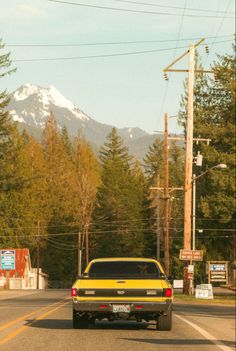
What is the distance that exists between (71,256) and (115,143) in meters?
23.6

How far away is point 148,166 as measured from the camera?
15825 centimetres

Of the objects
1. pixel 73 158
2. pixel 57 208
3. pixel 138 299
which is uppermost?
pixel 73 158

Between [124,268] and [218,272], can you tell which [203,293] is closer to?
[218,272]

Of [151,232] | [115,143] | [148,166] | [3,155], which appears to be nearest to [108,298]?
[3,155]

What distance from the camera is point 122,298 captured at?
17.4m

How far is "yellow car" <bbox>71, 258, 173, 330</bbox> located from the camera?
17312mm

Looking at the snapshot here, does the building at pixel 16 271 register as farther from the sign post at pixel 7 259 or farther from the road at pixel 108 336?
the road at pixel 108 336

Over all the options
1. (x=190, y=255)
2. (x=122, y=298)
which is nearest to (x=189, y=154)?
(x=190, y=255)

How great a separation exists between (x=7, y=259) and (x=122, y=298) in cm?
7072

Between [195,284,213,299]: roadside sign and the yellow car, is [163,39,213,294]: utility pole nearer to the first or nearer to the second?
[195,284,213,299]: roadside sign

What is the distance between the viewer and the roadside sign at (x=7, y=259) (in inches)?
3408

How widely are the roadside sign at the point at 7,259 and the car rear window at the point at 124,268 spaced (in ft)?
224

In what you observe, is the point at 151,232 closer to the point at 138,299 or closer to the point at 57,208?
the point at 57,208

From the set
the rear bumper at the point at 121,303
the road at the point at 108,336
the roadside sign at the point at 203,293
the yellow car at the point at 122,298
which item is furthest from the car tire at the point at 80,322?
the roadside sign at the point at 203,293
